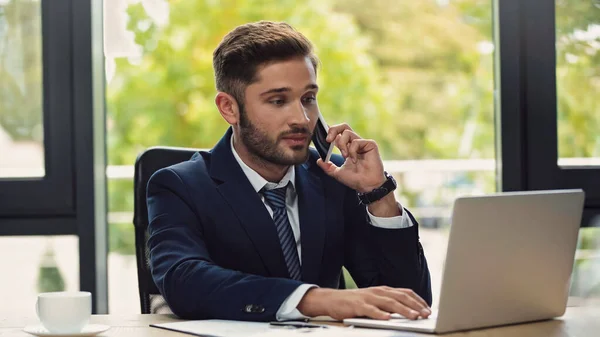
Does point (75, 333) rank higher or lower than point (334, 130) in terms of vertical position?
lower

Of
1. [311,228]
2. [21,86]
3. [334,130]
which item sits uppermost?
[21,86]

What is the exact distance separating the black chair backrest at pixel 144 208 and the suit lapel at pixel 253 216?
0.60 ft

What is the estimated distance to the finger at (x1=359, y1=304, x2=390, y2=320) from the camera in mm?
1430

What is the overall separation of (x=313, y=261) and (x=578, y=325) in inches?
26.5

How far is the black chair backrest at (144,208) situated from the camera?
6.63ft

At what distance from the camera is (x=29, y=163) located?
9.26 feet

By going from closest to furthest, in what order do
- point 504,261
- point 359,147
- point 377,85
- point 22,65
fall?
point 504,261 → point 359,147 → point 22,65 → point 377,85

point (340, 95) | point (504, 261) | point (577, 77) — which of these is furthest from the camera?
point (340, 95)

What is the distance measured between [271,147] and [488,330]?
76 cm

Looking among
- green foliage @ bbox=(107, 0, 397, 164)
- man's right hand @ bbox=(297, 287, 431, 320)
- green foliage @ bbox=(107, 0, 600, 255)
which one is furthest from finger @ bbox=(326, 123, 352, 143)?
green foliage @ bbox=(107, 0, 397, 164)

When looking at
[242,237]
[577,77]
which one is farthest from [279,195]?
[577,77]

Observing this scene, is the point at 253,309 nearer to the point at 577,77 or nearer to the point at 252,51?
the point at 252,51

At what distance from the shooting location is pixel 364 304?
4.79ft

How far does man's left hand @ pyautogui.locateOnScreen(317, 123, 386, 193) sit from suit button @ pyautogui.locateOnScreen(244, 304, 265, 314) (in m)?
0.55
